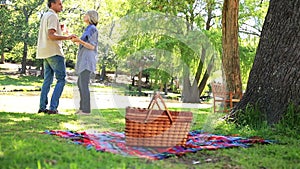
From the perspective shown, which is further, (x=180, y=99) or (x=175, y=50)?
(x=175, y=50)

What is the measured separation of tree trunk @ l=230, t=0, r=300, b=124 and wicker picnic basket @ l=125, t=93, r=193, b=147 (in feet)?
5.64

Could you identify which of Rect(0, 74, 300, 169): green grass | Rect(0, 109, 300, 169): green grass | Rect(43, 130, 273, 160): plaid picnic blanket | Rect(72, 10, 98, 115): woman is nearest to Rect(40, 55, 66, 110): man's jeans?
Rect(72, 10, 98, 115): woman

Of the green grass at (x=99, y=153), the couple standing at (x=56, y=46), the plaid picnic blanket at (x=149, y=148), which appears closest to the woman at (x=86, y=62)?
the couple standing at (x=56, y=46)

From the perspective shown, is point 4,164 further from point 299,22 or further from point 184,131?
point 299,22

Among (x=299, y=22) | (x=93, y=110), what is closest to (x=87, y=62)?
(x=93, y=110)

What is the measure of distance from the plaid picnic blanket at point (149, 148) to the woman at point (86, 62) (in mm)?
737

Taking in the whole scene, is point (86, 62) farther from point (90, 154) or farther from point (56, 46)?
point (90, 154)

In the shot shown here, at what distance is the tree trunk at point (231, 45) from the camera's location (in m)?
8.52

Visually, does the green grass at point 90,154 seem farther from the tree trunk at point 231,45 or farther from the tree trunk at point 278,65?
the tree trunk at point 231,45

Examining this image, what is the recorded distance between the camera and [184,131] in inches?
138

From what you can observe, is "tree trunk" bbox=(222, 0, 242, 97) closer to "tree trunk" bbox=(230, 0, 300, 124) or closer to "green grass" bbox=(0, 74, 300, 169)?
"tree trunk" bbox=(230, 0, 300, 124)

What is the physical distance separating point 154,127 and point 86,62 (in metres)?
1.69

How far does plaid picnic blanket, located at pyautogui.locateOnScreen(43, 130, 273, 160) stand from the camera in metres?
3.14

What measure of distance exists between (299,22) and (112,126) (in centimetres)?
243
